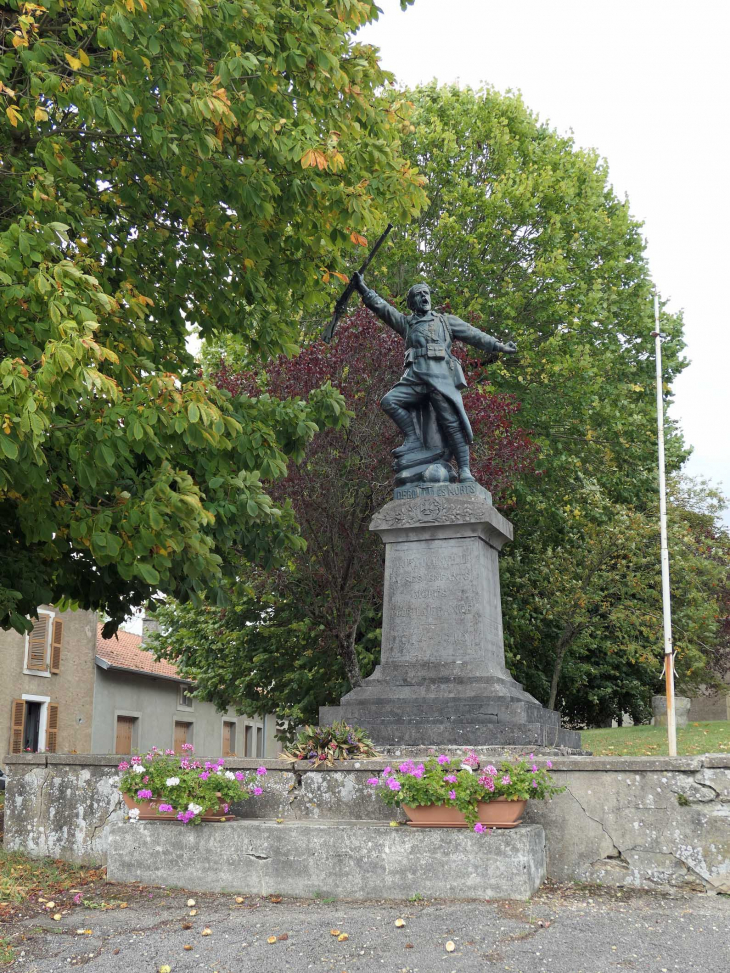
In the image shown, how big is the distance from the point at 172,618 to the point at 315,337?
7.26 meters

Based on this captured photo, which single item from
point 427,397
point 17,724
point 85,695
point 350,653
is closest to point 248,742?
point 85,695

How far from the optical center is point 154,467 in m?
6.41

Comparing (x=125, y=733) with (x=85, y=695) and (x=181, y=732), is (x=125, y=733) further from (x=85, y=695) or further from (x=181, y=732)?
(x=181, y=732)

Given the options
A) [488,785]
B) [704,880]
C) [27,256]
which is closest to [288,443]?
[27,256]

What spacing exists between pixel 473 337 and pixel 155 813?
19.1ft

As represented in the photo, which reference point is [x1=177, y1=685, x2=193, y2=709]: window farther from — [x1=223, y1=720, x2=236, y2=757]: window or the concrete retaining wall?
the concrete retaining wall

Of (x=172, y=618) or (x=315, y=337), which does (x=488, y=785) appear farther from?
(x=172, y=618)

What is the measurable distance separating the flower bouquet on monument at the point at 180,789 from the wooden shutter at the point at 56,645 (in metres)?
20.4

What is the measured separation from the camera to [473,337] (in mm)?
9836

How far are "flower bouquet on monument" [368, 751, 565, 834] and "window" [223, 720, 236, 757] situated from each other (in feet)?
105

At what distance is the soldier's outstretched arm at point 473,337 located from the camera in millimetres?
9734

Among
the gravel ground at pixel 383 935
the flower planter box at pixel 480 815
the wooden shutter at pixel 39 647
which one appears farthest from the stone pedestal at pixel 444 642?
the wooden shutter at pixel 39 647

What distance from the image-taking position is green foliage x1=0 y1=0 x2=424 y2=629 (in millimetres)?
5895

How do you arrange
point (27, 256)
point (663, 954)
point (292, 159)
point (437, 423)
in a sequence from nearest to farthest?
1. point (663, 954)
2. point (27, 256)
3. point (292, 159)
4. point (437, 423)
